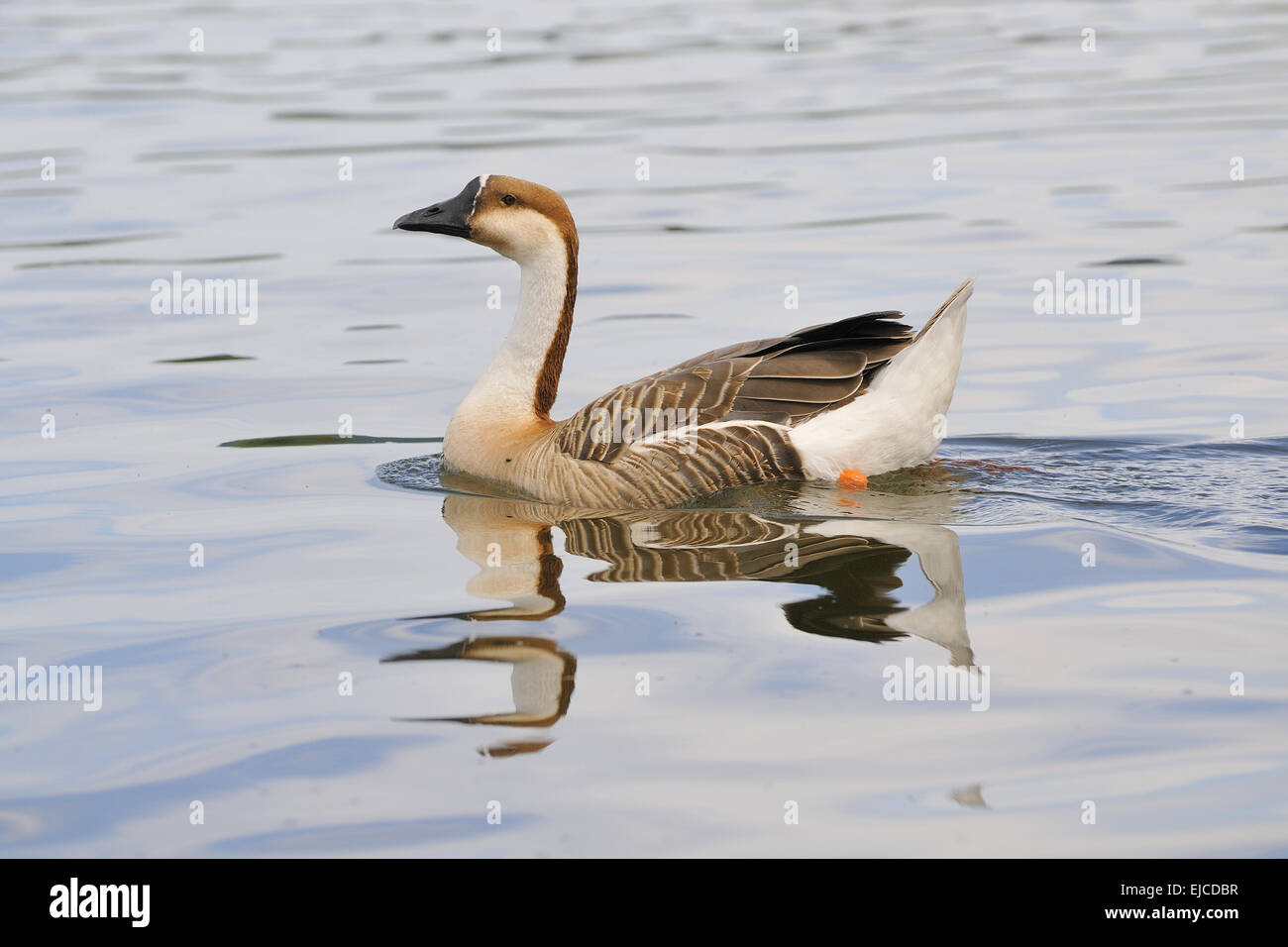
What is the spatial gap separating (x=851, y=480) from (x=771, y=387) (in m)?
0.73

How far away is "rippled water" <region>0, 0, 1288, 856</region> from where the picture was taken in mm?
5652

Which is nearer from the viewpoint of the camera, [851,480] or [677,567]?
[677,567]

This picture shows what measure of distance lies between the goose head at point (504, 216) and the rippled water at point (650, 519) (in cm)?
162

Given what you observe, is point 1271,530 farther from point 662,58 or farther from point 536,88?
point 662,58

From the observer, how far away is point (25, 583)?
829cm

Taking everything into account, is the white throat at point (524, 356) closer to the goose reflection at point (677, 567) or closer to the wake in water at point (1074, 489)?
the wake in water at point (1074, 489)

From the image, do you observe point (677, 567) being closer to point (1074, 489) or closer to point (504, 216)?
point (1074, 489)

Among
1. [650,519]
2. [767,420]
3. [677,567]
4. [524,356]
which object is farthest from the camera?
[524,356]

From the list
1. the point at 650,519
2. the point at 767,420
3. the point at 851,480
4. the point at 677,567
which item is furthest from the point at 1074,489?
the point at 677,567

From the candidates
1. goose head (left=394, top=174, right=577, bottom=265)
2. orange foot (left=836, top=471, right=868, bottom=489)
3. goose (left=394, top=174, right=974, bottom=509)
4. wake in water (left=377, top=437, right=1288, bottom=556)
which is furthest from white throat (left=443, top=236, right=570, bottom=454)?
orange foot (left=836, top=471, right=868, bottom=489)

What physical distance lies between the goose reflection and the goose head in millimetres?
1710

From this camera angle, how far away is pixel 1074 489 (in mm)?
9445

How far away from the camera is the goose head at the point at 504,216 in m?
10.1

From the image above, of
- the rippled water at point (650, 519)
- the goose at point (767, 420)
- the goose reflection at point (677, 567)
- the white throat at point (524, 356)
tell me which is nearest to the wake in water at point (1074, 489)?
the rippled water at point (650, 519)
